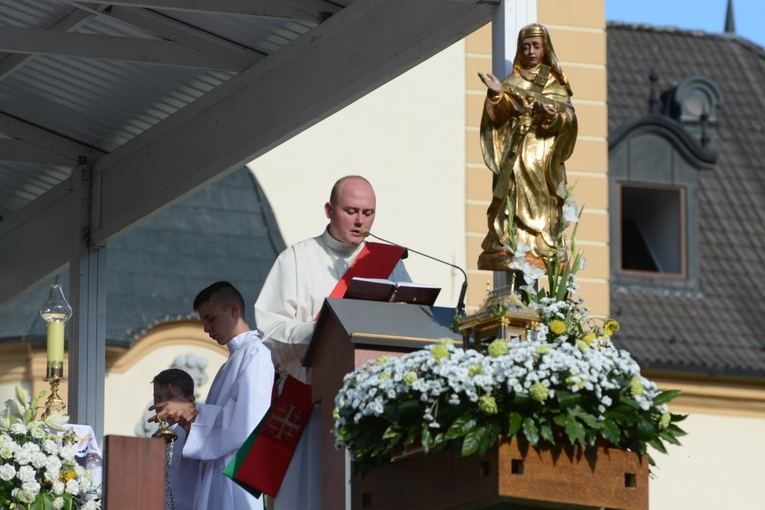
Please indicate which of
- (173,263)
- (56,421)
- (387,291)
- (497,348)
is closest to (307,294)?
(387,291)

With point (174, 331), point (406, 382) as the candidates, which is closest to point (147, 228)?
point (174, 331)

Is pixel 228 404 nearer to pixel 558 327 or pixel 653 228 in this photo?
pixel 558 327

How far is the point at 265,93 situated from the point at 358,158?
379 inches

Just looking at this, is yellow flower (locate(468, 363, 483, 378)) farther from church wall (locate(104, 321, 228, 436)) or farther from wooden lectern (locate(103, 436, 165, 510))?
church wall (locate(104, 321, 228, 436))

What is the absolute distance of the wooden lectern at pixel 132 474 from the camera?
8469 mm

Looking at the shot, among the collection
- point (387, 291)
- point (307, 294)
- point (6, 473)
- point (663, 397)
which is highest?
point (307, 294)

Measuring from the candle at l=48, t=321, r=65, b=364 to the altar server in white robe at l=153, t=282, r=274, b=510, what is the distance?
0.69 metres

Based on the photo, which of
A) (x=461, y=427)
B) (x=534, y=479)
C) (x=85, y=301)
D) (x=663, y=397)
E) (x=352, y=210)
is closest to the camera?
(x=534, y=479)

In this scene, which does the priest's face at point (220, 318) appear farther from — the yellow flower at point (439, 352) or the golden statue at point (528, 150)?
the yellow flower at point (439, 352)

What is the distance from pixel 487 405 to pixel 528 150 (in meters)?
1.63

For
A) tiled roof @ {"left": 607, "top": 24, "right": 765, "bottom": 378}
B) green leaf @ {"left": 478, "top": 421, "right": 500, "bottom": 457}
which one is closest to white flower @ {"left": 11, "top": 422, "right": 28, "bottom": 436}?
green leaf @ {"left": 478, "top": 421, "right": 500, "bottom": 457}

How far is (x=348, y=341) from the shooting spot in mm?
8906

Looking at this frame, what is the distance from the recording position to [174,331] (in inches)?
830

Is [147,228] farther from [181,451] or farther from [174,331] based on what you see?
[181,451]
